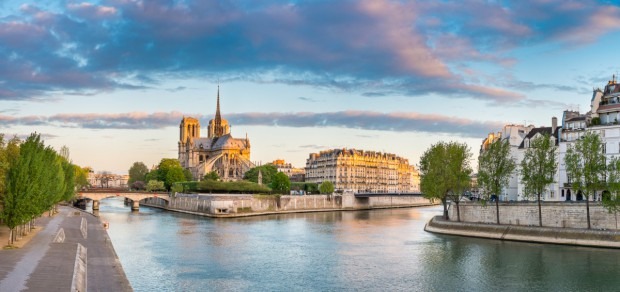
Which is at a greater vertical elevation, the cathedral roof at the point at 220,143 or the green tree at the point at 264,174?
the cathedral roof at the point at 220,143

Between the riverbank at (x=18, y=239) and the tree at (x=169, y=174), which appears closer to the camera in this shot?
the riverbank at (x=18, y=239)

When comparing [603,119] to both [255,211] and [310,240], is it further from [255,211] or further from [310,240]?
[255,211]

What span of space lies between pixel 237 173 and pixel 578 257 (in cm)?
13528

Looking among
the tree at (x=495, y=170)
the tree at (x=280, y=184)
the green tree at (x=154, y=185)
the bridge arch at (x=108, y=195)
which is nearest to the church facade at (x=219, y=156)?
the green tree at (x=154, y=185)

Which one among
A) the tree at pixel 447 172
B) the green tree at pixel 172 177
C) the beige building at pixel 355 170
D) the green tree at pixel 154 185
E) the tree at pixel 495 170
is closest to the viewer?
the tree at pixel 495 170

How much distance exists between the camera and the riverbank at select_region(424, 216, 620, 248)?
46.0 metres

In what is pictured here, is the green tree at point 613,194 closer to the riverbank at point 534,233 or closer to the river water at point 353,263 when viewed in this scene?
the riverbank at point 534,233

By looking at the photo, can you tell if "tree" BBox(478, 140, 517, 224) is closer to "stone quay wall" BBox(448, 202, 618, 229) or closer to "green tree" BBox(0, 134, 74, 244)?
"stone quay wall" BBox(448, 202, 618, 229)

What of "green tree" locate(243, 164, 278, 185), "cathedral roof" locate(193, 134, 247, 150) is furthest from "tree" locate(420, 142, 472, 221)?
"cathedral roof" locate(193, 134, 247, 150)

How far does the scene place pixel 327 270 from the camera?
38094 millimetres

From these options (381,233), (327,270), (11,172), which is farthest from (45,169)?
(381,233)

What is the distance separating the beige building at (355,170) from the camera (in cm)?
16762

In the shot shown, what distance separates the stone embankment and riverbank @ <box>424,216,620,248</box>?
37.9 metres

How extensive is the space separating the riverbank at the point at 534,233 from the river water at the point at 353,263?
4.10ft
